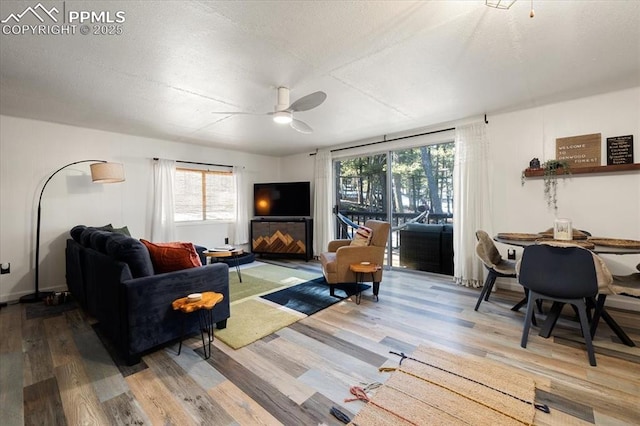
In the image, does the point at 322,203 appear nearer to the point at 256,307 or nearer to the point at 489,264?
the point at 256,307

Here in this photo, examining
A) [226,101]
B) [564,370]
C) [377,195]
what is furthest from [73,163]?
[564,370]

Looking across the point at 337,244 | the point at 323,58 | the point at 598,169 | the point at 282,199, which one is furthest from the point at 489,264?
the point at 282,199

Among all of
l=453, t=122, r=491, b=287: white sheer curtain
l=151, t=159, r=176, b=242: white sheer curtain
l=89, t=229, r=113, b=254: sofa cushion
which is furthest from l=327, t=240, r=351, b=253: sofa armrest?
l=151, t=159, r=176, b=242: white sheer curtain

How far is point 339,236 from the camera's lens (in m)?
5.59

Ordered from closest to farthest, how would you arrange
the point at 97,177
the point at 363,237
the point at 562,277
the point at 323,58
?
the point at 562,277 < the point at 323,58 < the point at 97,177 < the point at 363,237

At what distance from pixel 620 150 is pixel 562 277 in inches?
75.6

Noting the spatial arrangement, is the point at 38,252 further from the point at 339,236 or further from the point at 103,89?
the point at 339,236

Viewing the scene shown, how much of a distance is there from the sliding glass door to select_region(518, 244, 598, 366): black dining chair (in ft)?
6.89

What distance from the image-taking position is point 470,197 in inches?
145

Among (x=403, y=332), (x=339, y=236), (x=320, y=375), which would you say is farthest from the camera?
(x=339, y=236)

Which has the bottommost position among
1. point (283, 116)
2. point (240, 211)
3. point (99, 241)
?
point (99, 241)

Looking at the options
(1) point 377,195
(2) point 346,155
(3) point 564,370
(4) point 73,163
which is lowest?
(3) point 564,370

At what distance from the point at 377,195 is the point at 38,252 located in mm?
4987

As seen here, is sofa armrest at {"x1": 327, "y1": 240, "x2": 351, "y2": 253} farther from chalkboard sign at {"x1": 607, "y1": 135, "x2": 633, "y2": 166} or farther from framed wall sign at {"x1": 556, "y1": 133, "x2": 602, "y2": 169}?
chalkboard sign at {"x1": 607, "y1": 135, "x2": 633, "y2": 166}
